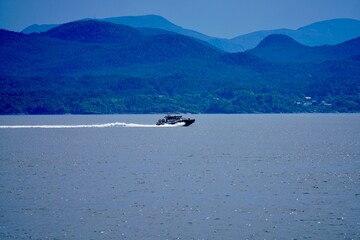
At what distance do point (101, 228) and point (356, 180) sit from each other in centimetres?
3906

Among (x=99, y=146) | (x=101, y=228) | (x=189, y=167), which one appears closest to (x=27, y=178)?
(x=189, y=167)

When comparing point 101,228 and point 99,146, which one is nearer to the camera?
point 101,228

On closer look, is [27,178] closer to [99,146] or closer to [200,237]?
[200,237]

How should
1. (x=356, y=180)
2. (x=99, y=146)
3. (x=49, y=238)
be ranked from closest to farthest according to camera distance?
(x=49, y=238) → (x=356, y=180) → (x=99, y=146)

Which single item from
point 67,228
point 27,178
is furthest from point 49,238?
point 27,178

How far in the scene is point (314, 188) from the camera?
76875mm

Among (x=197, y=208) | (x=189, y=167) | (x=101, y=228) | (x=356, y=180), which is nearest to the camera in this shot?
(x=101, y=228)

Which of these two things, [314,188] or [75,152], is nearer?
[314,188]

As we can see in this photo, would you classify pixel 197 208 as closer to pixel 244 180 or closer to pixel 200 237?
pixel 200 237

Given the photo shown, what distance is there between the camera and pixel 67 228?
186 ft

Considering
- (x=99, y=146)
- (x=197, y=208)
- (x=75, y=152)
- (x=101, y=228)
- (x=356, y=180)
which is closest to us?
(x=101, y=228)

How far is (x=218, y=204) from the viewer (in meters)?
66.7

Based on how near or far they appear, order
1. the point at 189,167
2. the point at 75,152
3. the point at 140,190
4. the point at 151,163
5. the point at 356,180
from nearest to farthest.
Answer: the point at 140,190, the point at 356,180, the point at 189,167, the point at 151,163, the point at 75,152

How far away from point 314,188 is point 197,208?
60.5 ft
